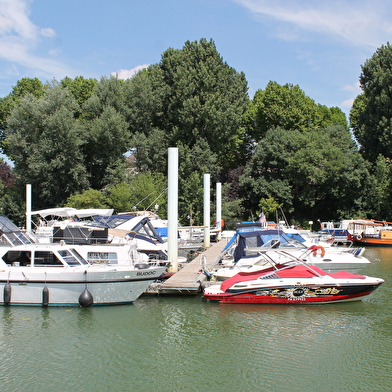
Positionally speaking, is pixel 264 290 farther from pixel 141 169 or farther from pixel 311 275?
pixel 141 169

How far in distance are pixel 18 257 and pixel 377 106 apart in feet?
134

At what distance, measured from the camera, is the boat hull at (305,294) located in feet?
56.0

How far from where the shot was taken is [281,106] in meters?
54.4

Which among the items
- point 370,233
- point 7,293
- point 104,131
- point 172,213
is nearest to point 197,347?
point 7,293

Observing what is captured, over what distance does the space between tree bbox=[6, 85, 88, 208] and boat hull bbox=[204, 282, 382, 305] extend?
31.2 metres

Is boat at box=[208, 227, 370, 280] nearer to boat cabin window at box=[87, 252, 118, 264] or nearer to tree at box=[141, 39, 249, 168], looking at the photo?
boat cabin window at box=[87, 252, 118, 264]

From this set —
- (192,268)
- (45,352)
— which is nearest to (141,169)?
(192,268)

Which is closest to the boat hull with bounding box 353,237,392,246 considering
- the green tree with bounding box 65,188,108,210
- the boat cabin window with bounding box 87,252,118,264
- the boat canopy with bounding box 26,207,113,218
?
the green tree with bounding box 65,188,108,210

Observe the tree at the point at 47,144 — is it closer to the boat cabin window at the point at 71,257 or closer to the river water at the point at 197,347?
the boat cabin window at the point at 71,257

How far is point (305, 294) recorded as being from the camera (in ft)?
56.1

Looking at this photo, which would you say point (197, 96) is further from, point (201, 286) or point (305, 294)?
point (305, 294)

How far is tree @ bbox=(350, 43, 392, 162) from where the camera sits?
46.0 meters

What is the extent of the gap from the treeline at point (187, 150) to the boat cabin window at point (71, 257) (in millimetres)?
24152

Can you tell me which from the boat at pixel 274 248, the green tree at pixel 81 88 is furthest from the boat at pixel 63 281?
the green tree at pixel 81 88
